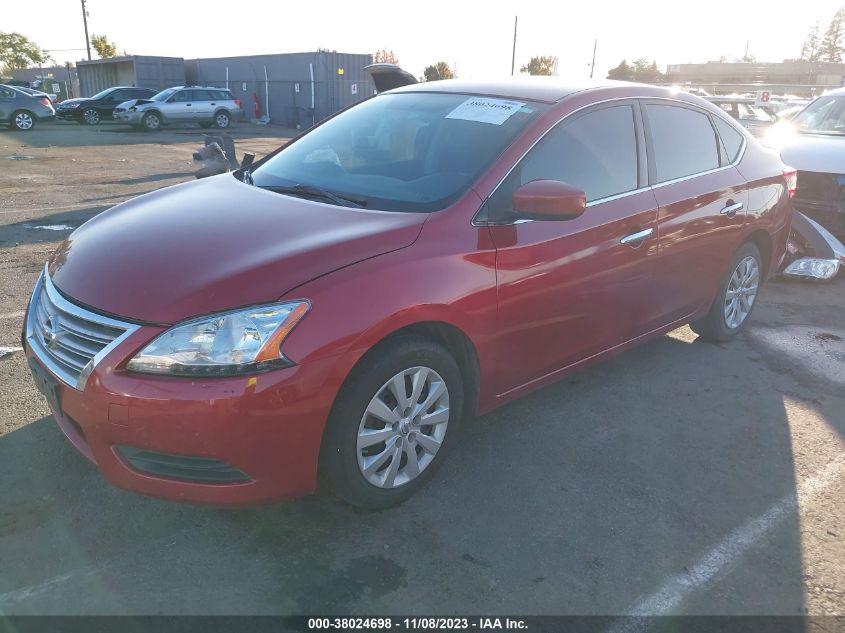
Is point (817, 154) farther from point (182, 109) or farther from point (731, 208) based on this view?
point (182, 109)

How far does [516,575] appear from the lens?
Result: 8.42 ft

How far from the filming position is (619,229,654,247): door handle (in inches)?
144

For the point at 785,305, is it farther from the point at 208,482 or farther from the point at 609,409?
the point at 208,482

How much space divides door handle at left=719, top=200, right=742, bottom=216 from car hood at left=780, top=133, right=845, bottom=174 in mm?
2696

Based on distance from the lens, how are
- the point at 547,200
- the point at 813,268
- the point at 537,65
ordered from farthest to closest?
the point at 537,65, the point at 813,268, the point at 547,200

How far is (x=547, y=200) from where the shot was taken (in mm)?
2928

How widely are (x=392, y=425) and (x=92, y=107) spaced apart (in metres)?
27.7

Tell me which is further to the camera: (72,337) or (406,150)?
(406,150)

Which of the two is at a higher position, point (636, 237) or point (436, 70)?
point (436, 70)

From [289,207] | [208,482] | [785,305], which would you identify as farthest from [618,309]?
[785,305]

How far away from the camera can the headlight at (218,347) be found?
7.67 feet

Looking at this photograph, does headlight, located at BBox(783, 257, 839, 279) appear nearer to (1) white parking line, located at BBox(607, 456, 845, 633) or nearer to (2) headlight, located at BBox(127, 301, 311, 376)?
(1) white parking line, located at BBox(607, 456, 845, 633)

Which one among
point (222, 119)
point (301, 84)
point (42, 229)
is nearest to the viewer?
point (42, 229)

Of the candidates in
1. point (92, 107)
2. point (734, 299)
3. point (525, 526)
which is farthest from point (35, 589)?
point (92, 107)
